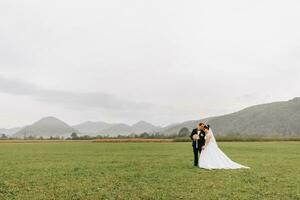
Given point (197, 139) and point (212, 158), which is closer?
point (212, 158)

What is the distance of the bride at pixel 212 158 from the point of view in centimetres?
2417

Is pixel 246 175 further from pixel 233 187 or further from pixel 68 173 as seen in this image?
pixel 68 173

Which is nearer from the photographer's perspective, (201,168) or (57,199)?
(57,199)

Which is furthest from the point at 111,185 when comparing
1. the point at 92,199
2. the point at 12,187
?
the point at 12,187

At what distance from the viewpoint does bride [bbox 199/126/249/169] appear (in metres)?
24.2

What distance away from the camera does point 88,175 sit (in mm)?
20453

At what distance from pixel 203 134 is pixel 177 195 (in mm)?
11636

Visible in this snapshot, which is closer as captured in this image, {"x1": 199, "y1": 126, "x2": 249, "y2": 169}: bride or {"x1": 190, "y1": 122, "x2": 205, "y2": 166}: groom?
{"x1": 199, "y1": 126, "x2": 249, "y2": 169}: bride

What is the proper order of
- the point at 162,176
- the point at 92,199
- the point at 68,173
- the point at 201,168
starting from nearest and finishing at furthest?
the point at 92,199
the point at 162,176
the point at 68,173
the point at 201,168

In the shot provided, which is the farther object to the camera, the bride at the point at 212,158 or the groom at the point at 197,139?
the groom at the point at 197,139

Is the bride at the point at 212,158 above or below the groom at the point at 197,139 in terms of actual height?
below

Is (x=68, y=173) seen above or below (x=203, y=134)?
below

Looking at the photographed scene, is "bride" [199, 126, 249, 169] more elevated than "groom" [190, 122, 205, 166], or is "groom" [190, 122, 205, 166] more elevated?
"groom" [190, 122, 205, 166]

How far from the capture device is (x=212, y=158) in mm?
24562
